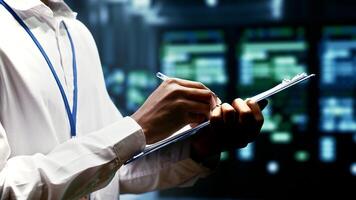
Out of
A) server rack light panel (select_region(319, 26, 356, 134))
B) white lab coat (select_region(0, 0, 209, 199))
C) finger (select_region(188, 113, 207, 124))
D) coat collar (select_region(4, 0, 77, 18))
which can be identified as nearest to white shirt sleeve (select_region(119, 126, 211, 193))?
white lab coat (select_region(0, 0, 209, 199))

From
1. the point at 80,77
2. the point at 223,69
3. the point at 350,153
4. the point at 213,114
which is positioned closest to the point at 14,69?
the point at 80,77

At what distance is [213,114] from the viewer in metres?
0.71

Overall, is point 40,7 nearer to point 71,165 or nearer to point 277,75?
point 71,165

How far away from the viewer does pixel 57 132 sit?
2.58 ft

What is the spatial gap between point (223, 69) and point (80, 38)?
1634 millimetres

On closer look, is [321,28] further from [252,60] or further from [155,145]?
[155,145]

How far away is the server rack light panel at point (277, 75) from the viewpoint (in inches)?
98.0

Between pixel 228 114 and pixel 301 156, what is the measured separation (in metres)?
1.90

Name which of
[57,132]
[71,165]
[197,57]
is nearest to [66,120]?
[57,132]

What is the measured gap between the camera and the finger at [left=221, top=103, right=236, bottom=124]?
709 millimetres

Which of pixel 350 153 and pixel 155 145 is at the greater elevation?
pixel 155 145

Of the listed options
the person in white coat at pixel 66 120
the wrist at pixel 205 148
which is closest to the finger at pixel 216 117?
the person in white coat at pixel 66 120

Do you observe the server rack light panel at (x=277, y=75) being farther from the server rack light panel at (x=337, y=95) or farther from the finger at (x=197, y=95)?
the finger at (x=197, y=95)

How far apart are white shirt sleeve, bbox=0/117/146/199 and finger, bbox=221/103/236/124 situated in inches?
4.4
